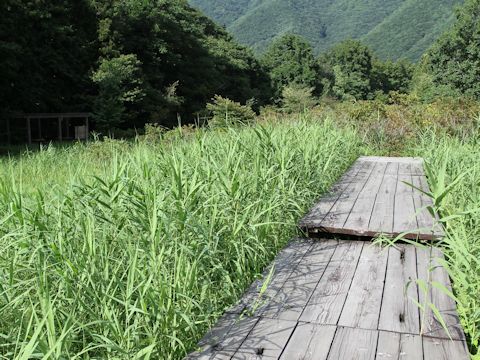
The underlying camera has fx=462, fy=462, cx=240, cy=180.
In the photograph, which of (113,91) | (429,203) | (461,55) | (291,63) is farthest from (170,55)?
(429,203)

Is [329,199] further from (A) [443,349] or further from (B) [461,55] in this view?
(B) [461,55]

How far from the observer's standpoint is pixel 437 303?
2051 mm

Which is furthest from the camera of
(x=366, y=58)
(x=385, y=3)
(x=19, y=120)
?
(x=385, y=3)

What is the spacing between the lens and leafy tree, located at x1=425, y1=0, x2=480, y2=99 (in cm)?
3109

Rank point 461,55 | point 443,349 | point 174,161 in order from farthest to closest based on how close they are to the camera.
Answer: point 461,55
point 174,161
point 443,349

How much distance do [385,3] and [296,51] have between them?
56.0 metres

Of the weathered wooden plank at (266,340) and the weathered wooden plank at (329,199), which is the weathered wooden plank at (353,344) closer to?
the weathered wooden plank at (266,340)

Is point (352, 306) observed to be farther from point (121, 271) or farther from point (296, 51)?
point (296, 51)

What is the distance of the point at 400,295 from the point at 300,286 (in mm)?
462

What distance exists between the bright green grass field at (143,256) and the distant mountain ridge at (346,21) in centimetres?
7314

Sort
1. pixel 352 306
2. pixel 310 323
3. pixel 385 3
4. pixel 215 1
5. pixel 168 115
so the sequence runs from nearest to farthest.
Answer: pixel 310 323 → pixel 352 306 → pixel 168 115 → pixel 385 3 → pixel 215 1

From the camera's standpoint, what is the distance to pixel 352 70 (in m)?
50.2

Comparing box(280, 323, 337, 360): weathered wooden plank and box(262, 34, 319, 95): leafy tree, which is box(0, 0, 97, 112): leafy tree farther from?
box(262, 34, 319, 95): leafy tree

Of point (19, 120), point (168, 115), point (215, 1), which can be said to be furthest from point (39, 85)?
point (215, 1)
